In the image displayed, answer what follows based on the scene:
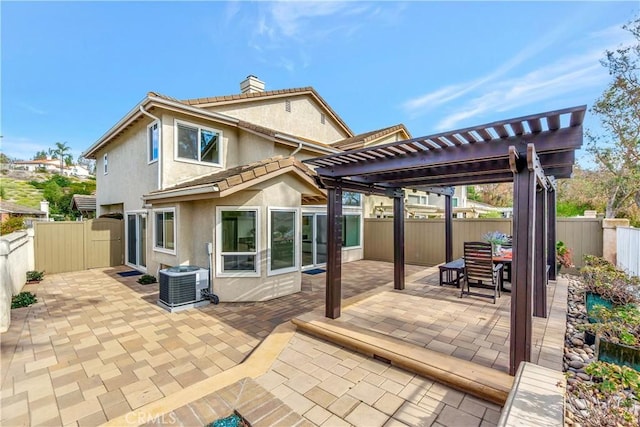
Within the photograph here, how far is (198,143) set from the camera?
9.62 meters

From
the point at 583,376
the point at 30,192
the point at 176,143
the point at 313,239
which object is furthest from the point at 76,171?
the point at 583,376

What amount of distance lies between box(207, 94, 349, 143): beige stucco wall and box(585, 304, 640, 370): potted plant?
11807mm

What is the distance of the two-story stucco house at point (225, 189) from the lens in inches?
286

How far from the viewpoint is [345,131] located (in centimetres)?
1680

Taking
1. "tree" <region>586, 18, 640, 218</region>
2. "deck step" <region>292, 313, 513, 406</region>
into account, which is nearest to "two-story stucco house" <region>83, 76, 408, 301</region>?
"deck step" <region>292, 313, 513, 406</region>

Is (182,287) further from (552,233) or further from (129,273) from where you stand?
(552,233)

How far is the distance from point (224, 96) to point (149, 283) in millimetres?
7231

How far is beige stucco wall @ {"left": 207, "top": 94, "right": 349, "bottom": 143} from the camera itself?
11.8 meters

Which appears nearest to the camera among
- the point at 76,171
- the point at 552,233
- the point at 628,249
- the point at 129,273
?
the point at 552,233

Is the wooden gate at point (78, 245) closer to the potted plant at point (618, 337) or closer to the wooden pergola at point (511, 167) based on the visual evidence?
the wooden pergola at point (511, 167)

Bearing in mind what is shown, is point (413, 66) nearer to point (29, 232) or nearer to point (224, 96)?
point (224, 96)

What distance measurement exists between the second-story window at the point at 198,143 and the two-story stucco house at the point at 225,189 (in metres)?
0.03

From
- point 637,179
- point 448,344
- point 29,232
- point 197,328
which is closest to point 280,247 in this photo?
point 197,328

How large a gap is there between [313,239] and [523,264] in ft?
27.0
